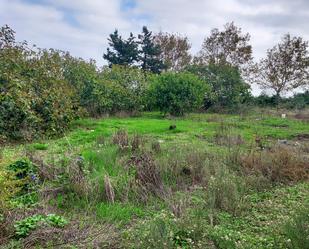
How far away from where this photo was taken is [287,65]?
28.5 m

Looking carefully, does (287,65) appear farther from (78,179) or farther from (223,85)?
(78,179)

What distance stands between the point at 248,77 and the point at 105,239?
28690 millimetres

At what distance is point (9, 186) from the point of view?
147 inches

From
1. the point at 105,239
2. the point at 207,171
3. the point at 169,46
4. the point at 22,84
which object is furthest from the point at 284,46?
the point at 105,239

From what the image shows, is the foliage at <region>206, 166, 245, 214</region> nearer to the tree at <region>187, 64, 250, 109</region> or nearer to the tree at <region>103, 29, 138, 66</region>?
the tree at <region>187, 64, 250, 109</region>

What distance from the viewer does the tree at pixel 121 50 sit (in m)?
31.5

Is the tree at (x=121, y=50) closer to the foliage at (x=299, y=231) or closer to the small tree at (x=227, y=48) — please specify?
the small tree at (x=227, y=48)

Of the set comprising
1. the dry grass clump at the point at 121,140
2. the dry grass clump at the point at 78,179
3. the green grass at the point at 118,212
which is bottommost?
the green grass at the point at 118,212

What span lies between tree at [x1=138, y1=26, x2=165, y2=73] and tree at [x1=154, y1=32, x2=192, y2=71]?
5.89 feet

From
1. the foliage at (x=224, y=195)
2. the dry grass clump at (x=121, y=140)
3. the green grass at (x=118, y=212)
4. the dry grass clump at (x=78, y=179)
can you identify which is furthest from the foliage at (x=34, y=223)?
the dry grass clump at (x=121, y=140)

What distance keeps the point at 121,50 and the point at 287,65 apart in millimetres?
13873

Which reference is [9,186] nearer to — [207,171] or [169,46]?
[207,171]

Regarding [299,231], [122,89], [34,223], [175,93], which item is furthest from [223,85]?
[34,223]

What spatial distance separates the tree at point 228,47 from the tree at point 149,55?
3.61m
